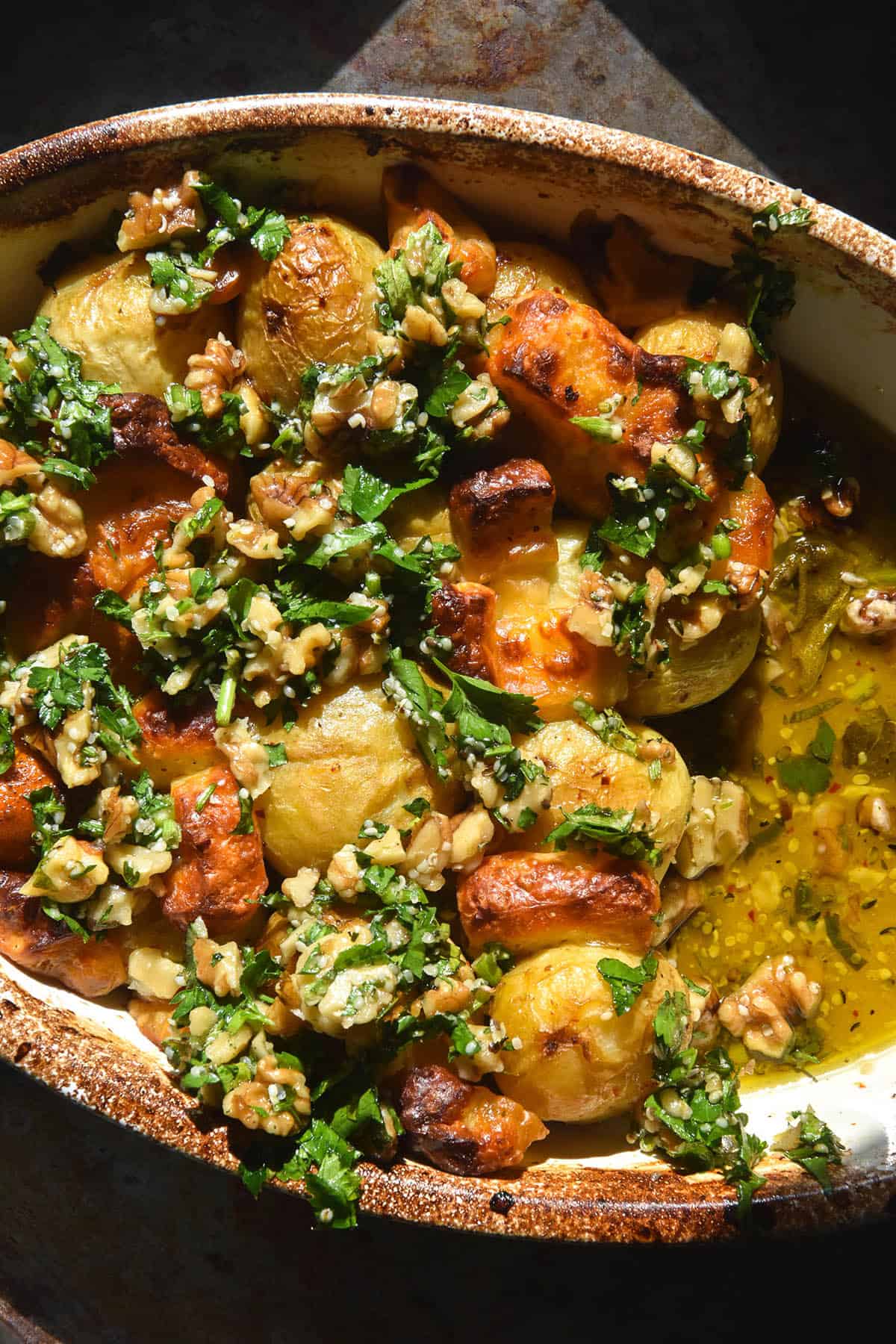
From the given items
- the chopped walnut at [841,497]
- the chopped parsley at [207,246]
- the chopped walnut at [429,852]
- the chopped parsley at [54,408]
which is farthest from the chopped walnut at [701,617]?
the chopped parsley at [54,408]

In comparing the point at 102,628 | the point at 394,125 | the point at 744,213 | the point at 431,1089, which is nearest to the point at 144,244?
the point at 394,125

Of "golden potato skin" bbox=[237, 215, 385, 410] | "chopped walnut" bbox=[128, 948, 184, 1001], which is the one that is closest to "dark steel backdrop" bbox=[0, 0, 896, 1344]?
"chopped walnut" bbox=[128, 948, 184, 1001]

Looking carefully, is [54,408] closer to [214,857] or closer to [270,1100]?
[214,857]

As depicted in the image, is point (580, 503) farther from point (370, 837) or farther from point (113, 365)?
point (113, 365)

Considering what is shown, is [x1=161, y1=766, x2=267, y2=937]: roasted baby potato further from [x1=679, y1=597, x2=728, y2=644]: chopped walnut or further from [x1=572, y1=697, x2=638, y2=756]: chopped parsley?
[x1=679, y1=597, x2=728, y2=644]: chopped walnut

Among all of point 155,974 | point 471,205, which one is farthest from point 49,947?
point 471,205

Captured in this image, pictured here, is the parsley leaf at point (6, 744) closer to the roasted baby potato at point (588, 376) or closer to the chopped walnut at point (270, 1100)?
the chopped walnut at point (270, 1100)

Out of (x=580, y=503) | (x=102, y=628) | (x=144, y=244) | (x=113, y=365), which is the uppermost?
(x=144, y=244)
